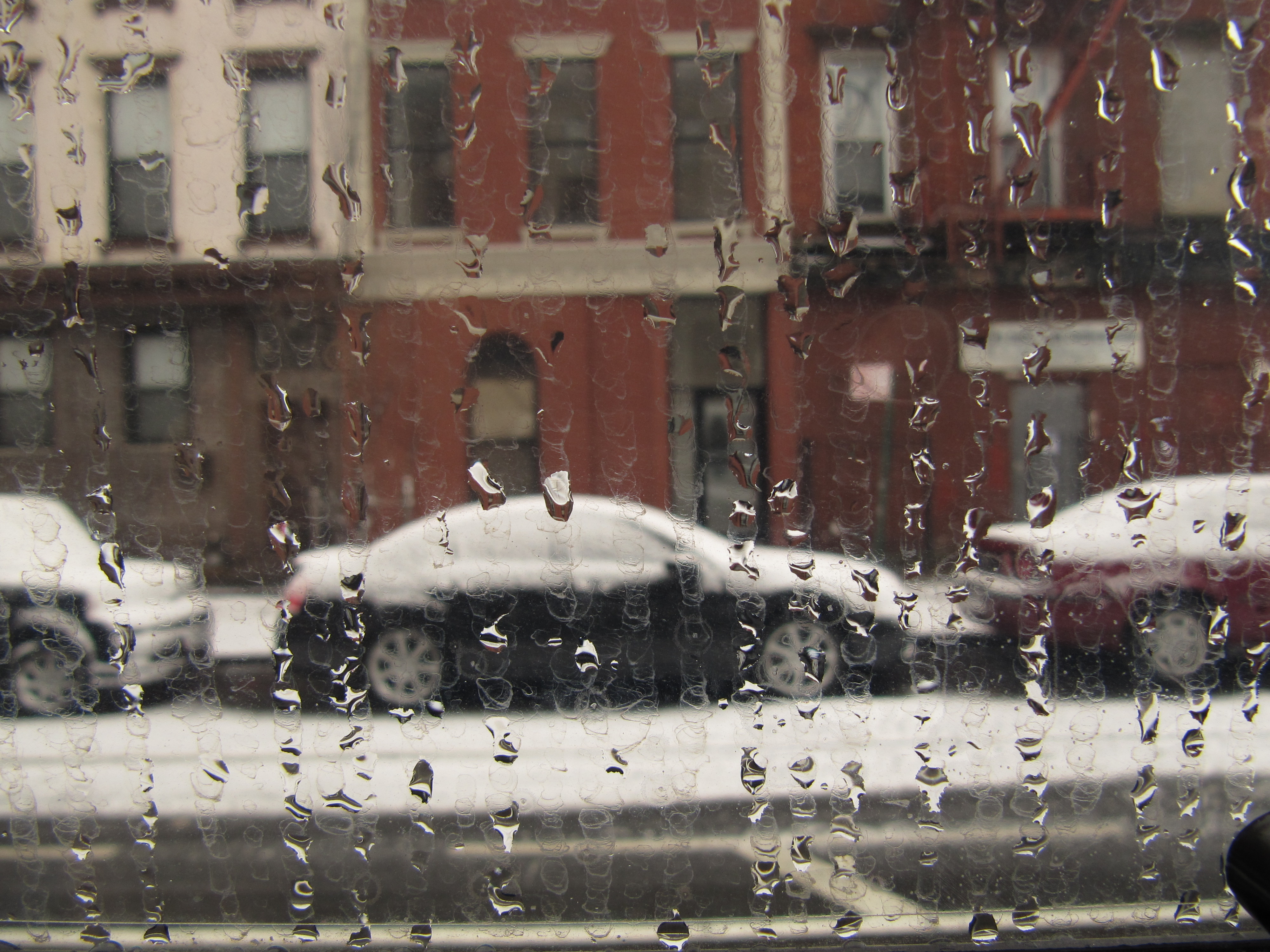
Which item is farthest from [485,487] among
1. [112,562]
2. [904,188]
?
[904,188]

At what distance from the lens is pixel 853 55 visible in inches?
52.3

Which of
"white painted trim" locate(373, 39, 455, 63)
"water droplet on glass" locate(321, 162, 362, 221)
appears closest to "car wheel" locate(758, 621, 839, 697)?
"water droplet on glass" locate(321, 162, 362, 221)

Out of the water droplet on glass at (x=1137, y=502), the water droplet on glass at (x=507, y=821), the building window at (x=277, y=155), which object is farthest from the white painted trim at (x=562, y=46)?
the water droplet on glass at (x=507, y=821)

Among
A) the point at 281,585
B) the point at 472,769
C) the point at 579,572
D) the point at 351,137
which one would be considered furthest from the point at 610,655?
the point at 351,137

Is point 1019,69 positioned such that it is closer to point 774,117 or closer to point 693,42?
point 774,117

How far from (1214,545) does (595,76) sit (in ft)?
4.22

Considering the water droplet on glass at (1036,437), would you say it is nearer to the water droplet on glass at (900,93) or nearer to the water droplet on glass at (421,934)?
the water droplet on glass at (900,93)

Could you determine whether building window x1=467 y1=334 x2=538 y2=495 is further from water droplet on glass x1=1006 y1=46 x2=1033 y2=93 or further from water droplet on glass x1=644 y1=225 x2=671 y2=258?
water droplet on glass x1=1006 y1=46 x2=1033 y2=93

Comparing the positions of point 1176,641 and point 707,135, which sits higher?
point 707,135

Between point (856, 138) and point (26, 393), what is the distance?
144 centimetres

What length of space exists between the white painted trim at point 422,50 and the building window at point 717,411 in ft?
1.82

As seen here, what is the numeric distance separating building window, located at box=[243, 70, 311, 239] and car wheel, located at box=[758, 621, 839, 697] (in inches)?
40.2

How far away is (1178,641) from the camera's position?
136 centimetres

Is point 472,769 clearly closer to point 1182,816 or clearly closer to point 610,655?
point 610,655
